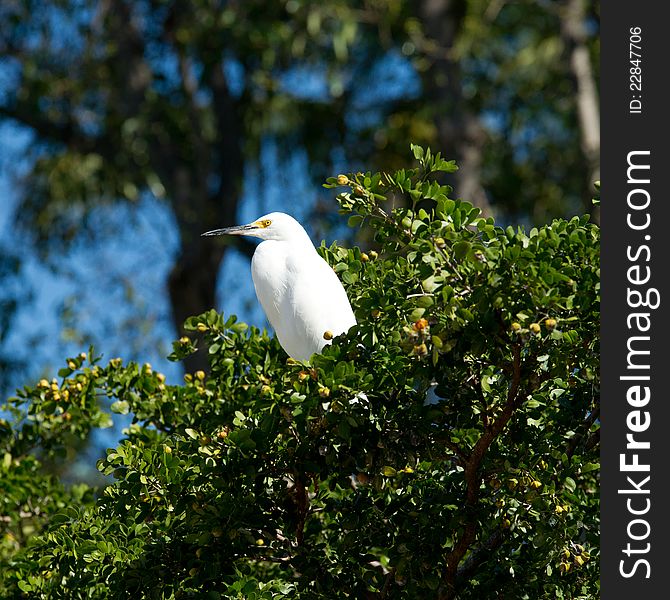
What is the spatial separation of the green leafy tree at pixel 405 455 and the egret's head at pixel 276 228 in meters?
0.35

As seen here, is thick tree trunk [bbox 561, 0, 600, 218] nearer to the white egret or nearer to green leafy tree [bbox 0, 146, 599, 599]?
the white egret

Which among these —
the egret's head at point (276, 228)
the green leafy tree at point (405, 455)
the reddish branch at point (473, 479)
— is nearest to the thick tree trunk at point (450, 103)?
the egret's head at point (276, 228)

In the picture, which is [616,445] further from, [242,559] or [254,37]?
[254,37]

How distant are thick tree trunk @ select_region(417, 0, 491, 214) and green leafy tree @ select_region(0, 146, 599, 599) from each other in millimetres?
5111

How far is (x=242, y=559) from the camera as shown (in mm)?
3170

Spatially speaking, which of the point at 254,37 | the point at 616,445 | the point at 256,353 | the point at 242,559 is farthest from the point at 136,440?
the point at 254,37

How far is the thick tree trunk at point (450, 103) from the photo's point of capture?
8.44 metres

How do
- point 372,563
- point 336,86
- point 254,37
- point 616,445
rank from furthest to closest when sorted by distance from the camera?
point 336,86
point 254,37
point 372,563
point 616,445

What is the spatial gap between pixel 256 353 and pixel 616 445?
1449mm

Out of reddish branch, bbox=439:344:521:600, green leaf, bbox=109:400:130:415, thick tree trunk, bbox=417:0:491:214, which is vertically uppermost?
thick tree trunk, bbox=417:0:491:214

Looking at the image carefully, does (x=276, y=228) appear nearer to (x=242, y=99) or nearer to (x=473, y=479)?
(x=473, y=479)

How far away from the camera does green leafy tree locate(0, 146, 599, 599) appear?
267 centimetres

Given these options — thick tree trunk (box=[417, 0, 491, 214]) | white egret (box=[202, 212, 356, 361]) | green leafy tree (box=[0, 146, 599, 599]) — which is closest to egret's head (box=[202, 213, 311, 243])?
white egret (box=[202, 212, 356, 361])

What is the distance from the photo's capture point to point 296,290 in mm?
3545
